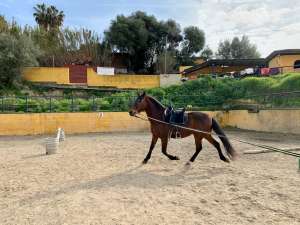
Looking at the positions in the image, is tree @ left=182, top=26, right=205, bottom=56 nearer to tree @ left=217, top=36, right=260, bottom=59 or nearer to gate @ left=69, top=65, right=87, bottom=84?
tree @ left=217, top=36, right=260, bottom=59

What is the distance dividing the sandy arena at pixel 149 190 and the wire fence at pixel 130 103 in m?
8.86

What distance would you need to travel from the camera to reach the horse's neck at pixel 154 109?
Answer: 991cm

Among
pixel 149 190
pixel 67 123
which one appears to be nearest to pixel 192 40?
pixel 67 123

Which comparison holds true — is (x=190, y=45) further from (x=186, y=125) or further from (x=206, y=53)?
(x=186, y=125)

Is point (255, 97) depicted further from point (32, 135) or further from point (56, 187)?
point (56, 187)

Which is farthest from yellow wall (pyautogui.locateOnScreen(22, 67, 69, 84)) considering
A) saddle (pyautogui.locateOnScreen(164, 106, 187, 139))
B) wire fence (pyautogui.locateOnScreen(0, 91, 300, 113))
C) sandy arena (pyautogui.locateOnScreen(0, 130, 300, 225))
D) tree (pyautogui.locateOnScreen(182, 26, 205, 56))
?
saddle (pyautogui.locateOnScreen(164, 106, 187, 139))

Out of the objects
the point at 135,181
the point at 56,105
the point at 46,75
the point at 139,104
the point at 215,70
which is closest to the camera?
the point at 135,181

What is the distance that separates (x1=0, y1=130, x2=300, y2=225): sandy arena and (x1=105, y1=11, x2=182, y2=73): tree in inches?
1331

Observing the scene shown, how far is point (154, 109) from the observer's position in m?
9.97

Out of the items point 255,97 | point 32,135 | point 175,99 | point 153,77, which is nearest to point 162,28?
point 153,77

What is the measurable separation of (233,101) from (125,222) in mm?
18956

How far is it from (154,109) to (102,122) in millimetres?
11568

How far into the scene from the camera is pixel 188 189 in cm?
704

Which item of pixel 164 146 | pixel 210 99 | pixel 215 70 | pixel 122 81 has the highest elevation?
pixel 215 70
